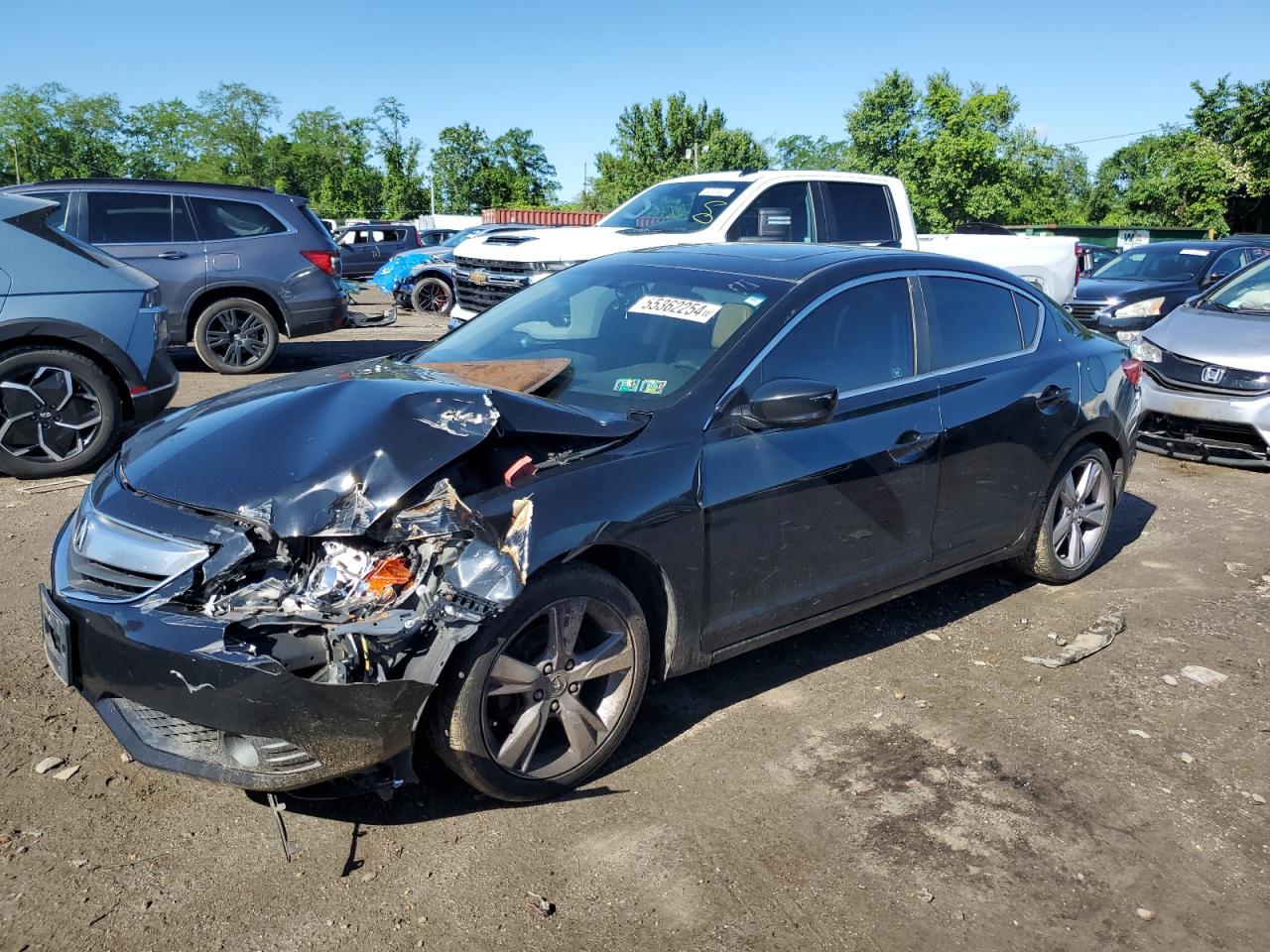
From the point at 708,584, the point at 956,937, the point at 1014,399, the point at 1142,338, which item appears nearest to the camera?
the point at 956,937

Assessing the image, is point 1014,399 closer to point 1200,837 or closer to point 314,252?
point 1200,837

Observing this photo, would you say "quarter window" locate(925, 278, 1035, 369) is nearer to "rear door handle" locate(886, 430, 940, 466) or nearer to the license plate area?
"rear door handle" locate(886, 430, 940, 466)

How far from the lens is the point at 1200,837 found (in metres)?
3.17

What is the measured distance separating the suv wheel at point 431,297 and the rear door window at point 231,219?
740 centimetres

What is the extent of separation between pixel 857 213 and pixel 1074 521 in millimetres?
5563

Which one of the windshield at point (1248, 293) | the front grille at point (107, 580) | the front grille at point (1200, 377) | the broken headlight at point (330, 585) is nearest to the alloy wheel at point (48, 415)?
the front grille at point (107, 580)

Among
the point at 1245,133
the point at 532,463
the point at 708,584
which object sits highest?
the point at 1245,133

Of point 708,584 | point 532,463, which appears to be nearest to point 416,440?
point 532,463

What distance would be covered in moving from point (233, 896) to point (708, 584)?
1.70 m

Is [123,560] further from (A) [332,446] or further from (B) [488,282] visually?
(B) [488,282]

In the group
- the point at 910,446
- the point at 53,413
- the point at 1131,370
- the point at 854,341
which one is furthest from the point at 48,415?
the point at 1131,370

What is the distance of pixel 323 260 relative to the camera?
11.2 meters

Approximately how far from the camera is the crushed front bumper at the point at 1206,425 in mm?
7594

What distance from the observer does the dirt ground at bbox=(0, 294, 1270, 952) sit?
2.69 m
